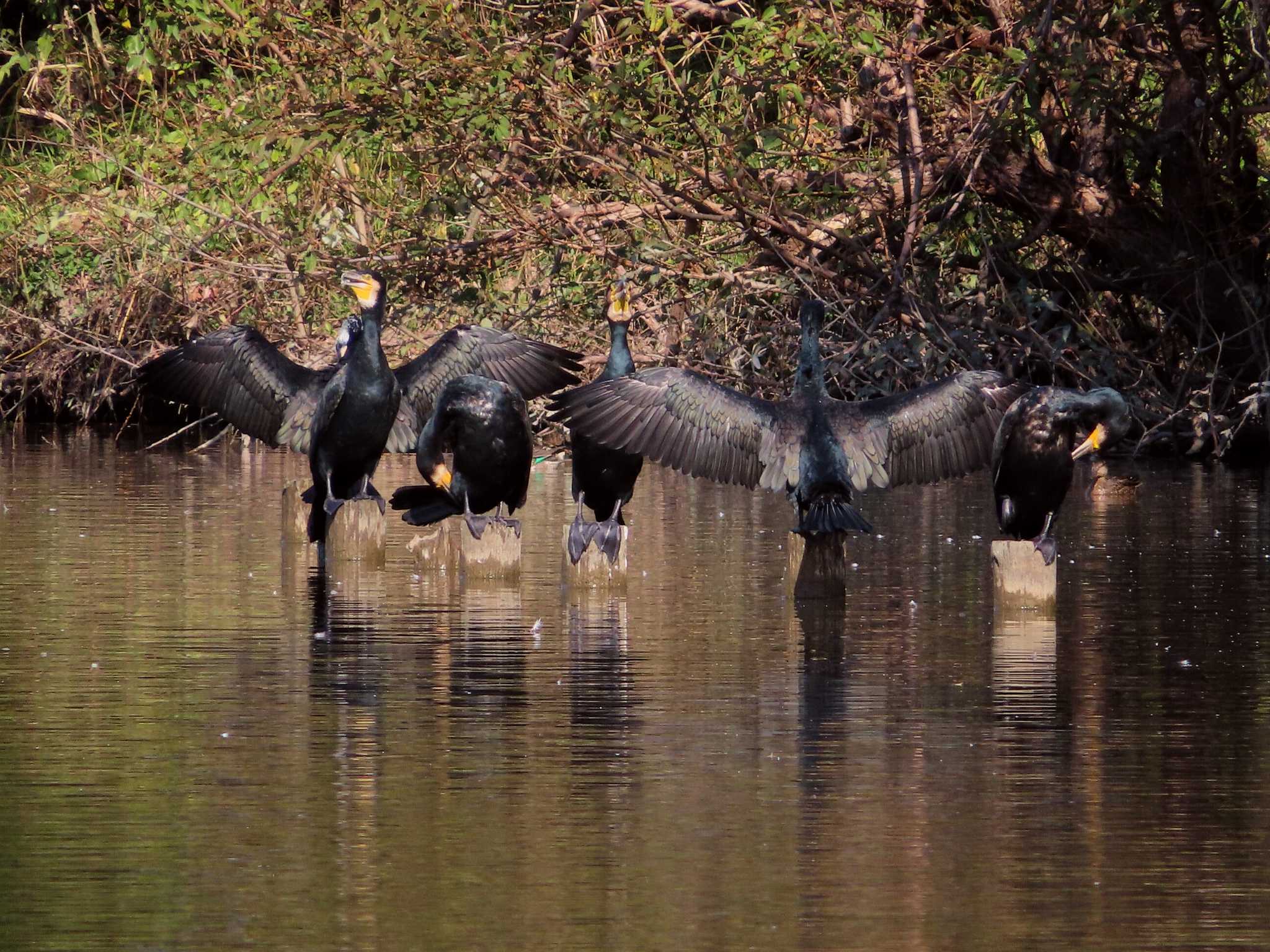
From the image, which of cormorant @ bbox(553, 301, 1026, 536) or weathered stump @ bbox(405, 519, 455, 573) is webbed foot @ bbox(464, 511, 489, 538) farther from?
cormorant @ bbox(553, 301, 1026, 536)

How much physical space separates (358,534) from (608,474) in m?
1.44

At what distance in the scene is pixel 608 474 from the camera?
1193 cm

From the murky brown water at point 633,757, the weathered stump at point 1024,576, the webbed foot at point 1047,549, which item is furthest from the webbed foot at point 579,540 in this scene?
the webbed foot at point 1047,549

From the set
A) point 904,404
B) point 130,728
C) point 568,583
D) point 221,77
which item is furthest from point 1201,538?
point 221,77

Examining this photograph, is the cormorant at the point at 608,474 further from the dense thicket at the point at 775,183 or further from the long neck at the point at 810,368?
the dense thicket at the point at 775,183

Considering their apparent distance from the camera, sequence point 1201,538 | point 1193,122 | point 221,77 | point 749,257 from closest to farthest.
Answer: point 1201,538 → point 1193,122 → point 749,257 → point 221,77

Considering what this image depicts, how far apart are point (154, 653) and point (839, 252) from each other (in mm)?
9000

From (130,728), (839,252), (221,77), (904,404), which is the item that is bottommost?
(130,728)

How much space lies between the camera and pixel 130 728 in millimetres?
7863

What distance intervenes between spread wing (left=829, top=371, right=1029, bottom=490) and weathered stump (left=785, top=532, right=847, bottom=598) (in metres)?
0.31

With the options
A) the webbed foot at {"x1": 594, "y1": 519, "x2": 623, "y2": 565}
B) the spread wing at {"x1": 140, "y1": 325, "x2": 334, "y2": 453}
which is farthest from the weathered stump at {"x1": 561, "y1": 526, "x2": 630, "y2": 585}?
the spread wing at {"x1": 140, "y1": 325, "x2": 334, "y2": 453}

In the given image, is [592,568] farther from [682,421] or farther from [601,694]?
[601,694]

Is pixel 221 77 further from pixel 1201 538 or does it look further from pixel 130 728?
pixel 130 728

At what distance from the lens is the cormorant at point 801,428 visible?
35.9ft
